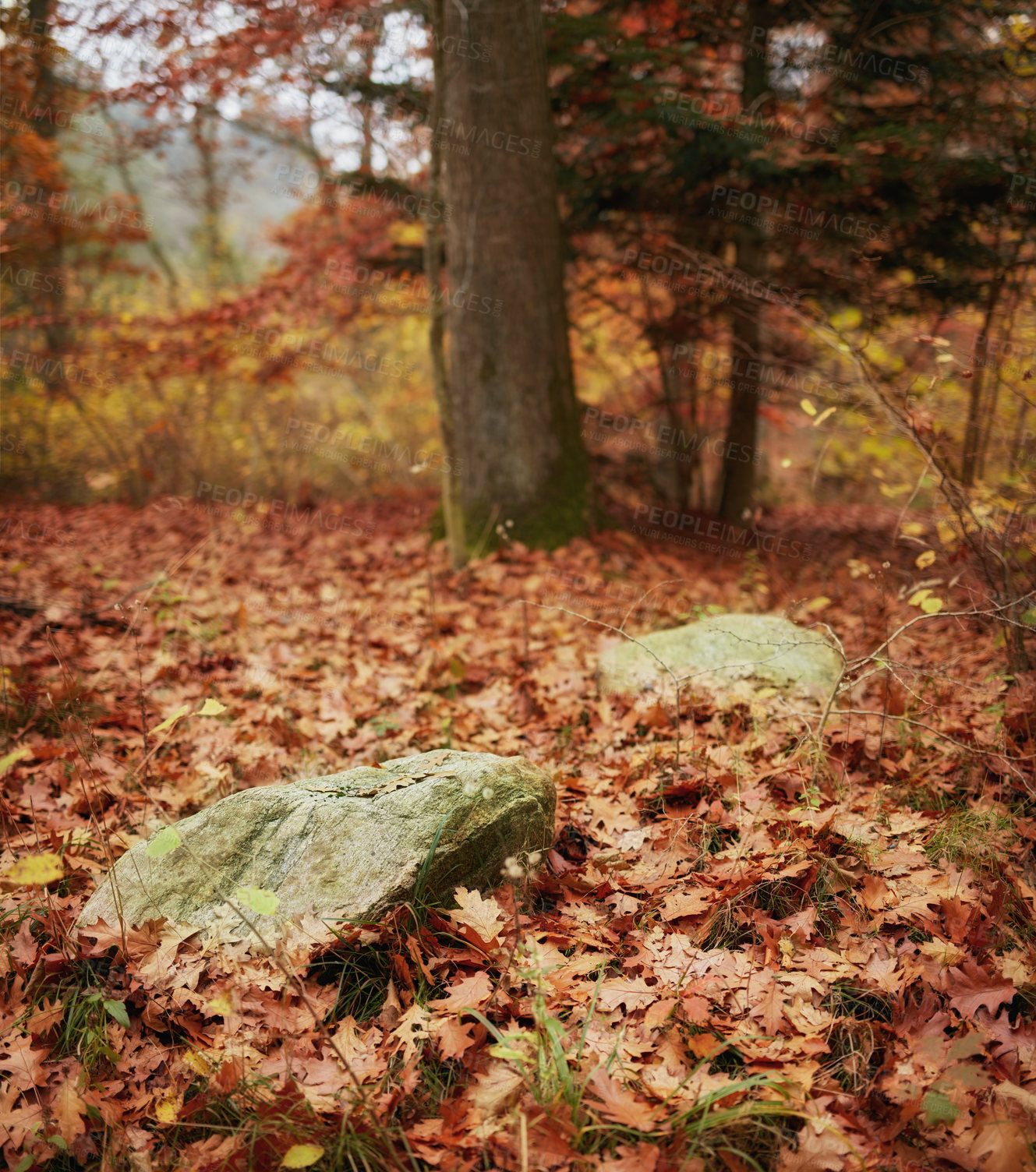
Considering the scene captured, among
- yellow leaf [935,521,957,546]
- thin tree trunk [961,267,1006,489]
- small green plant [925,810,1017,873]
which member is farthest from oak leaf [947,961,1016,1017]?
thin tree trunk [961,267,1006,489]

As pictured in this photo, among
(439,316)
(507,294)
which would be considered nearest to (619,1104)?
(439,316)

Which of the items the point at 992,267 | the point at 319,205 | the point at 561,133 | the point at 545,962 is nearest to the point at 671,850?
the point at 545,962

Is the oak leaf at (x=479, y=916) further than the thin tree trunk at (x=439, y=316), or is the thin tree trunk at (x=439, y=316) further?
the thin tree trunk at (x=439, y=316)

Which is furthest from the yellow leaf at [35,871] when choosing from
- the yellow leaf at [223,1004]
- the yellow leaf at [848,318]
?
the yellow leaf at [848,318]

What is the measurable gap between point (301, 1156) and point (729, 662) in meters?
2.88

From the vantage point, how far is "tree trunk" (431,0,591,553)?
6.12 meters

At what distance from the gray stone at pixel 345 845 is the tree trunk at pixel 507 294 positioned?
12.9 feet

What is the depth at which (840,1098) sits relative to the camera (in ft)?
6.15

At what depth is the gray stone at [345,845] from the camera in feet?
7.99

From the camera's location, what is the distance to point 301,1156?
176 cm

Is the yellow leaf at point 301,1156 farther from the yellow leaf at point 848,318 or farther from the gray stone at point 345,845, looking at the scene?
the yellow leaf at point 848,318

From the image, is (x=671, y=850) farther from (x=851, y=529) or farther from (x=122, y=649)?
(x=851, y=529)

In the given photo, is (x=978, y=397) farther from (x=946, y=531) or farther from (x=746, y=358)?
(x=746, y=358)

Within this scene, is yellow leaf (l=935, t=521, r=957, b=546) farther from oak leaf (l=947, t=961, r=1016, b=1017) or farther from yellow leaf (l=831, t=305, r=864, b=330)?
yellow leaf (l=831, t=305, r=864, b=330)
